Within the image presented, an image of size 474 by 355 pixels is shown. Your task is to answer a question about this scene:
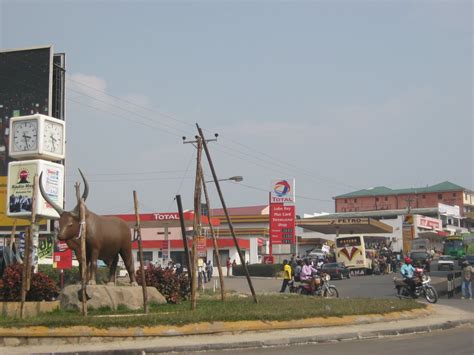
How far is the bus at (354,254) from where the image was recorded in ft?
167

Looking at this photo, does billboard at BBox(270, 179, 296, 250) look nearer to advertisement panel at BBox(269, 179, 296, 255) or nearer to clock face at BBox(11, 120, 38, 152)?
advertisement panel at BBox(269, 179, 296, 255)

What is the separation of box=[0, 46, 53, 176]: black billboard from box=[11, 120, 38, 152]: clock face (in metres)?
11.3

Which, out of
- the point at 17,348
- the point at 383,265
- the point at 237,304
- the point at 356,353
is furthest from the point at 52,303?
the point at 383,265

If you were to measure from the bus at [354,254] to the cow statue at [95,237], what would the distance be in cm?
3543

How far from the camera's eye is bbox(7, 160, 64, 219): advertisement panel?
22.9 metres

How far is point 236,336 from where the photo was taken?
13820 millimetres

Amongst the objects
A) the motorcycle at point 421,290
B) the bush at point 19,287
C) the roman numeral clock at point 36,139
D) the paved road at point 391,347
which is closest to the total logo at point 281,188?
the motorcycle at point 421,290

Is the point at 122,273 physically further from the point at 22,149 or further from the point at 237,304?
the point at 237,304

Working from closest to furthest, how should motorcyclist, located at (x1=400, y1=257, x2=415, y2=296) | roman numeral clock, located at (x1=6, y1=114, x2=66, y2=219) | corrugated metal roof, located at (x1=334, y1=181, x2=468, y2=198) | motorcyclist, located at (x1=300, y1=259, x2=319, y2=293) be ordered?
roman numeral clock, located at (x1=6, y1=114, x2=66, y2=219) → motorcyclist, located at (x1=400, y1=257, x2=415, y2=296) → motorcyclist, located at (x1=300, y1=259, x2=319, y2=293) → corrugated metal roof, located at (x1=334, y1=181, x2=468, y2=198)

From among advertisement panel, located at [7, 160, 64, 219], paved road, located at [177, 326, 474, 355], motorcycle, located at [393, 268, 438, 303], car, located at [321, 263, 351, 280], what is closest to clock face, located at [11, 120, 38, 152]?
advertisement panel, located at [7, 160, 64, 219]

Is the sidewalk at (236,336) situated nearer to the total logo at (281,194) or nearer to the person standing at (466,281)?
the person standing at (466,281)

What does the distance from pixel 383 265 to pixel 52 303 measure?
39501 millimetres

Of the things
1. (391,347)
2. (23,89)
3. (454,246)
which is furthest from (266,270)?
(391,347)

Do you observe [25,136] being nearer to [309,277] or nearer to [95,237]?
[95,237]
